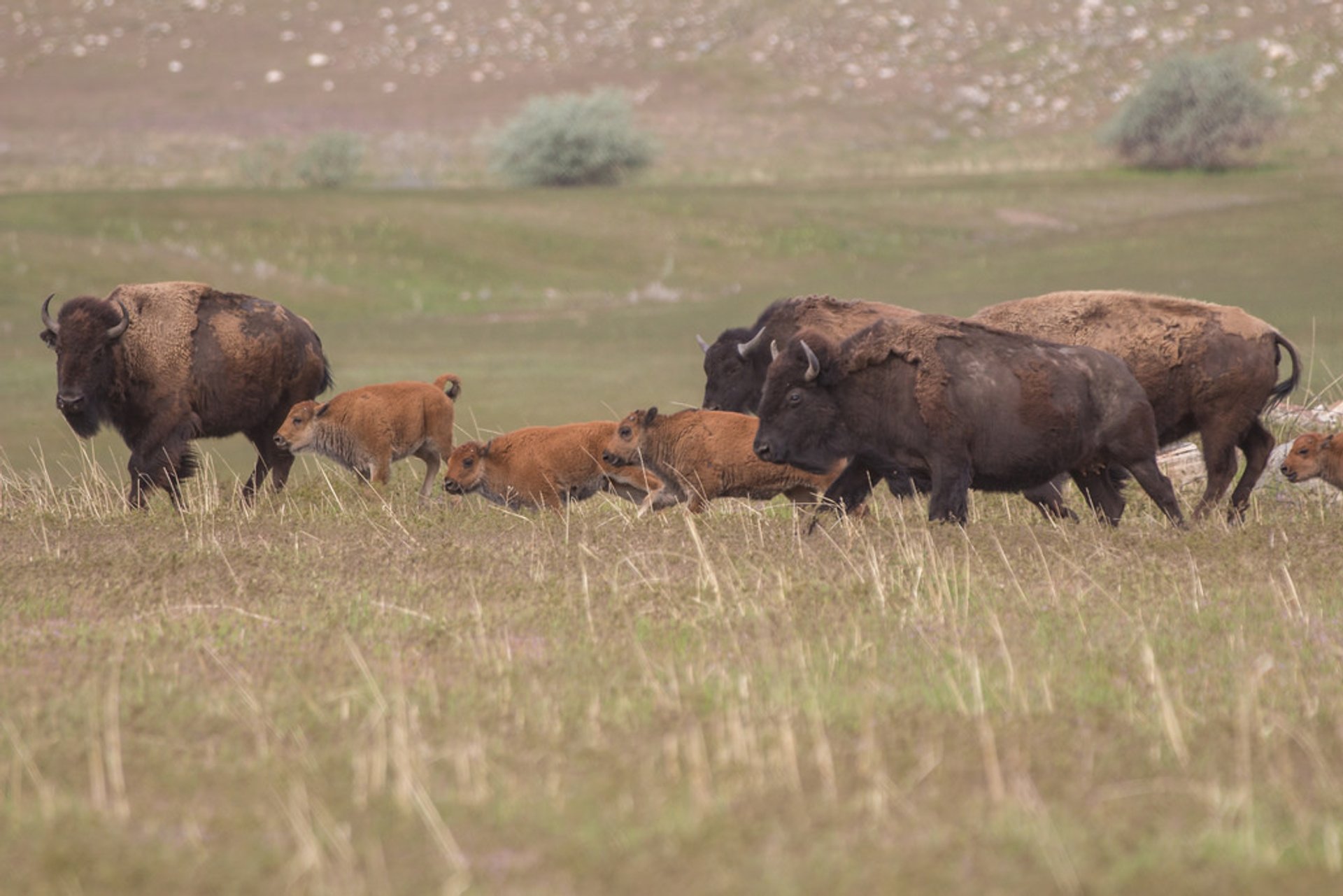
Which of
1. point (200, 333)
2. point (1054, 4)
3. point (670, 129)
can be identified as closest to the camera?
point (200, 333)

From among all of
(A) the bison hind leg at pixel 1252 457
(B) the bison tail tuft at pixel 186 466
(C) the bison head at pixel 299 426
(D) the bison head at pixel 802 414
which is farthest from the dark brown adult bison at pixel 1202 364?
(B) the bison tail tuft at pixel 186 466

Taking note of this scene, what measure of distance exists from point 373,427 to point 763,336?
318 cm

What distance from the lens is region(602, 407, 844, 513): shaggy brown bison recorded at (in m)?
11.4

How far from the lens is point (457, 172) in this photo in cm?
7312

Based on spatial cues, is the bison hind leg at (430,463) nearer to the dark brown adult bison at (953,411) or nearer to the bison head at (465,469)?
the bison head at (465,469)

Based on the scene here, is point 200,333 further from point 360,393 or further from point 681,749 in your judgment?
point 681,749

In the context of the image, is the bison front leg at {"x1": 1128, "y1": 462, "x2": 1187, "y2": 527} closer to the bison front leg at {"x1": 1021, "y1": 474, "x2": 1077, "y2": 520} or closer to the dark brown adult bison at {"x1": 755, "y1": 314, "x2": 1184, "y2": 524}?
the dark brown adult bison at {"x1": 755, "y1": 314, "x2": 1184, "y2": 524}

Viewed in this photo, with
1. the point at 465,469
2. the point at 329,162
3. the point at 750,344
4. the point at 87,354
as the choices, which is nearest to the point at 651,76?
the point at 329,162

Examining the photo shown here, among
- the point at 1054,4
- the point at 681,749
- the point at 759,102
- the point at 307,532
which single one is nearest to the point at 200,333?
the point at 307,532

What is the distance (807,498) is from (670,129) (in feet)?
256

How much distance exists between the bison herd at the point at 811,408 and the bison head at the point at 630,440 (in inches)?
0.5

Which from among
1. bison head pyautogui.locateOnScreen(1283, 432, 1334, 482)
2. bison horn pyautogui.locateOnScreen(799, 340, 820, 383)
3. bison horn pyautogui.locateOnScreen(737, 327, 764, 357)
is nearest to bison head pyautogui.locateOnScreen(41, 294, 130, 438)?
bison horn pyautogui.locateOnScreen(737, 327, 764, 357)

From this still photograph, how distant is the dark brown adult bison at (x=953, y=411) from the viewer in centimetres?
980

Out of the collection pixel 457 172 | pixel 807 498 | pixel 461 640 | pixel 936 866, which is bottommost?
pixel 457 172
